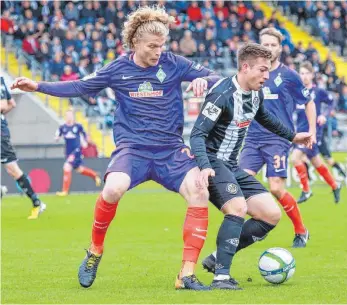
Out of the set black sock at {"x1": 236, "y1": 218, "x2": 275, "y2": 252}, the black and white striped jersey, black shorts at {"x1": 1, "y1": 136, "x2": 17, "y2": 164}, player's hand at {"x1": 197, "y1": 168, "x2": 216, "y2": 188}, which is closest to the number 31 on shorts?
black sock at {"x1": 236, "y1": 218, "x2": 275, "y2": 252}

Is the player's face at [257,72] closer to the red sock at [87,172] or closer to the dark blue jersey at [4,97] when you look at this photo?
the dark blue jersey at [4,97]

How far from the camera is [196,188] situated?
28.6ft

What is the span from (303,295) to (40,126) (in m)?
20.9

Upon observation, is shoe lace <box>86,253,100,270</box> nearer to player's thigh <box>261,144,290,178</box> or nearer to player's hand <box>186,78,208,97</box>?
player's hand <box>186,78,208,97</box>

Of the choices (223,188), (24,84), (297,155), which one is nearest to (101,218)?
(223,188)

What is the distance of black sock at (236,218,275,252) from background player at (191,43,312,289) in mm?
41

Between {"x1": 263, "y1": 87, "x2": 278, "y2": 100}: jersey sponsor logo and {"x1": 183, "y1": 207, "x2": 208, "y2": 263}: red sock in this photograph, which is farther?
{"x1": 263, "y1": 87, "x2": 278, "y2": 100}: jersey sponsor logo

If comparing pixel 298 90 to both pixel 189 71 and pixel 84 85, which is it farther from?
pixel 84 85

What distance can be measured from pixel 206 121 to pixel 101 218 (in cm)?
127

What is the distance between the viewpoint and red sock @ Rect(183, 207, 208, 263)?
28.5 ft

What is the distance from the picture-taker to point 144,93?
9102mm

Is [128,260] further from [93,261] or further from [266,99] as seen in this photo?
[266,99]

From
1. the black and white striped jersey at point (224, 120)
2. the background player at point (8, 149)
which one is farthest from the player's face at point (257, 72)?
the background player at point (8, 149)

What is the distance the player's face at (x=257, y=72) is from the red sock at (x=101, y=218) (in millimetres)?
1601
